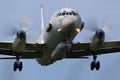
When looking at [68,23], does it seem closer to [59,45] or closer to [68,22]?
[68,22]

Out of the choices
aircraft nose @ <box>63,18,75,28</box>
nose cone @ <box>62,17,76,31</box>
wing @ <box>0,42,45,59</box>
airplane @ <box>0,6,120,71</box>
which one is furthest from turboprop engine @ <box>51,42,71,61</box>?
wing @ <box>0,42,45,59</box>

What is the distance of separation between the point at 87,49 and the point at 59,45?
4446mm

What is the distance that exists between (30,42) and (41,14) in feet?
40.1

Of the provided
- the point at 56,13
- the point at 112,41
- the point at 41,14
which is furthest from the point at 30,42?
the point at 41,14

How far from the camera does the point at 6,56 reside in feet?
152

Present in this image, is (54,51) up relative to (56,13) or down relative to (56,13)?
down

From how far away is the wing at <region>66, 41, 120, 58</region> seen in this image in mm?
46141

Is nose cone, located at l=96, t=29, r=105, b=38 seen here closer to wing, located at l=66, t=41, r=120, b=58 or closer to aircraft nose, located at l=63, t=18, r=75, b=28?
aircraft nose, located at l=63, t=18, r=75, b=28

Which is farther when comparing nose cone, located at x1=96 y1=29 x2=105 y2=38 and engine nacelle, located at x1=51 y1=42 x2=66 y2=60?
nose cone, located at x1=96 y1=29 x2=105 y2=38

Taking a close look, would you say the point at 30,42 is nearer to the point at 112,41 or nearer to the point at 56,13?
the point at 56,13

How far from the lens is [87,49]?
46.6 m

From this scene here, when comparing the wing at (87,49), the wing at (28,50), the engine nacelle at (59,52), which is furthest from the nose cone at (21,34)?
the wing at (87,49)

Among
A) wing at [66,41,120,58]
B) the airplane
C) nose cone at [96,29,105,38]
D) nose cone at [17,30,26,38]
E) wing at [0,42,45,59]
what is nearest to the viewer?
the airplane

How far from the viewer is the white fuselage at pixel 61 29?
41.8m
